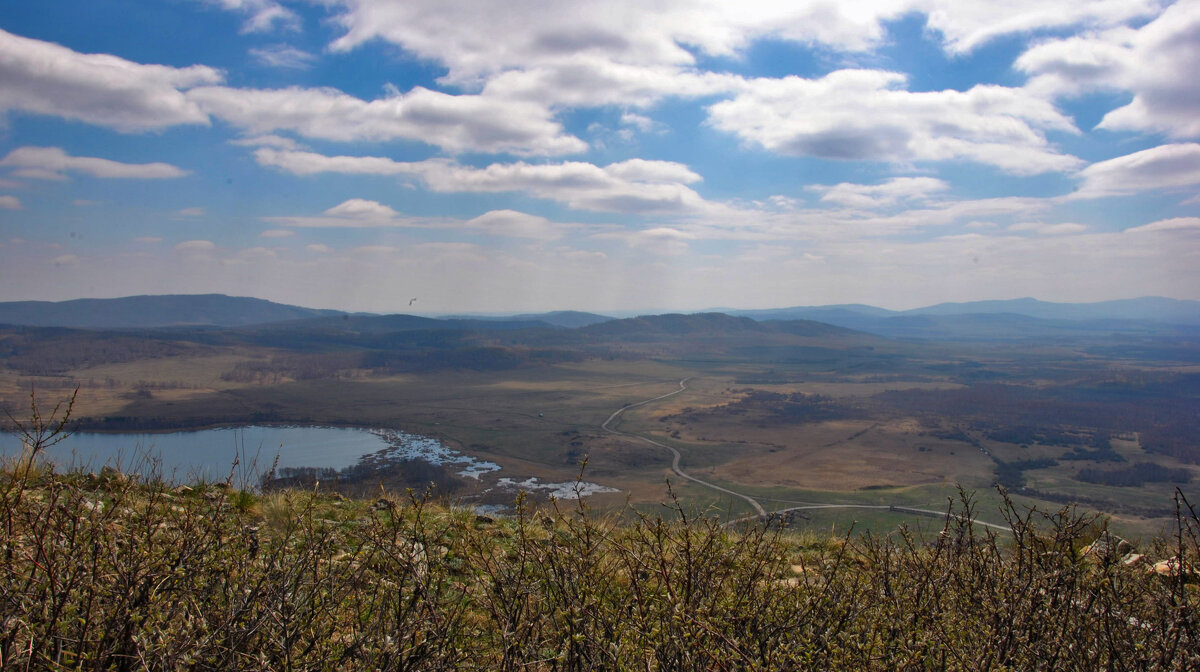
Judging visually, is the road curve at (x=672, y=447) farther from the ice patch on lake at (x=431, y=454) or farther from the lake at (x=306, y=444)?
the lake at (x=306, y=444)

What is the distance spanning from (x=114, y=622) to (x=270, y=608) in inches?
26.2

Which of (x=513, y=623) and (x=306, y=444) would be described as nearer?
(x=513, y=623)

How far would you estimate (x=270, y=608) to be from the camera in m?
2.99

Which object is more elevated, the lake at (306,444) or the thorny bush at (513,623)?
the thorny bush at (513,623)

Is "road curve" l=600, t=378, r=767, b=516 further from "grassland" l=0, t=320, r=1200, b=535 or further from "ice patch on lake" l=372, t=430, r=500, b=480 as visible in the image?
"ice patch on lake" l=372, t=430, r=500, b=480

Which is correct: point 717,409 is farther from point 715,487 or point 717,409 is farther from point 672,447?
point 715,487

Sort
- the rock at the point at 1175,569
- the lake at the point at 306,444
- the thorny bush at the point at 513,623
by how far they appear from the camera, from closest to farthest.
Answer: the thorny bush at the point at 513,623 → the rock at the point at 1175,569 → the lake at the point at 306,444

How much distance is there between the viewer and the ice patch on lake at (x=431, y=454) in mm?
65625

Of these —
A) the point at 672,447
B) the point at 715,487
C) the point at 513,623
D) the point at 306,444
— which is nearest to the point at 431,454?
the point at 306,444

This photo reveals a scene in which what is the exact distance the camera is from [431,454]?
71000mm

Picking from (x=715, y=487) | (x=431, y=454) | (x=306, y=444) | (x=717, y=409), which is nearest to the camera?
(x=715, y=487)

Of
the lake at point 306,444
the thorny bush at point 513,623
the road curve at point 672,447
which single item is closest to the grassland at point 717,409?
the road curve at point 672,447

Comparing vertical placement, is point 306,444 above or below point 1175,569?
below

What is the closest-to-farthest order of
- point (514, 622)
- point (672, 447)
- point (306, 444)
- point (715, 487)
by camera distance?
point (514, 622) → point (715, 487) → point (306, 444) → point (672, 447)
